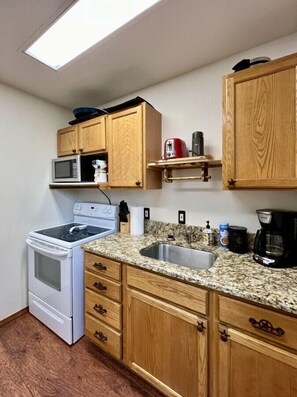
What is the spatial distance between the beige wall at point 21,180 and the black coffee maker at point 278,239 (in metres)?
2.16

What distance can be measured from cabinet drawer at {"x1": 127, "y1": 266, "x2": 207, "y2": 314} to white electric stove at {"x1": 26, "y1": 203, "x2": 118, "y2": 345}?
0.59 meters

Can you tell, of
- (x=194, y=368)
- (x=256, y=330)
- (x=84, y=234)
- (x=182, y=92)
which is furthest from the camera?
(x=84, y=234)

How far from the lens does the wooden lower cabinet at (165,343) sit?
1056 mm

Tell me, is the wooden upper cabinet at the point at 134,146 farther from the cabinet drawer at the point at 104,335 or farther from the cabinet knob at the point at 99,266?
the cabinet drawer at the point at 104,335

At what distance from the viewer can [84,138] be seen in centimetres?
200

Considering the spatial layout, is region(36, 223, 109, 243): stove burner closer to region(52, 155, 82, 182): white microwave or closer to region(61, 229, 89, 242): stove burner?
region(61, 229, 89, 242): stove burner

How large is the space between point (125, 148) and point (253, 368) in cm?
165

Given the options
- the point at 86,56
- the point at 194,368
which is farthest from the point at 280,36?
the point at 194,368

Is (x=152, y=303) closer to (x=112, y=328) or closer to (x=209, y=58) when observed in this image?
(x=112, y=328)

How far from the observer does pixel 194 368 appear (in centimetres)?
107

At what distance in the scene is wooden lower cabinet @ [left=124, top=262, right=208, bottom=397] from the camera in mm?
1056

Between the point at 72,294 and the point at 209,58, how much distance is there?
87.3 inches

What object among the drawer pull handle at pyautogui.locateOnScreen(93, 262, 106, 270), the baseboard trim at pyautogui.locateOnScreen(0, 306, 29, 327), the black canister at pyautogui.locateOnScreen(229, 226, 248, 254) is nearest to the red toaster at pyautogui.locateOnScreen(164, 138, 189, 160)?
the black canister at pyautogui.locateOnScreen(229, 226, 248, 254)

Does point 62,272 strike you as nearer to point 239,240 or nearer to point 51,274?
point 51,274
